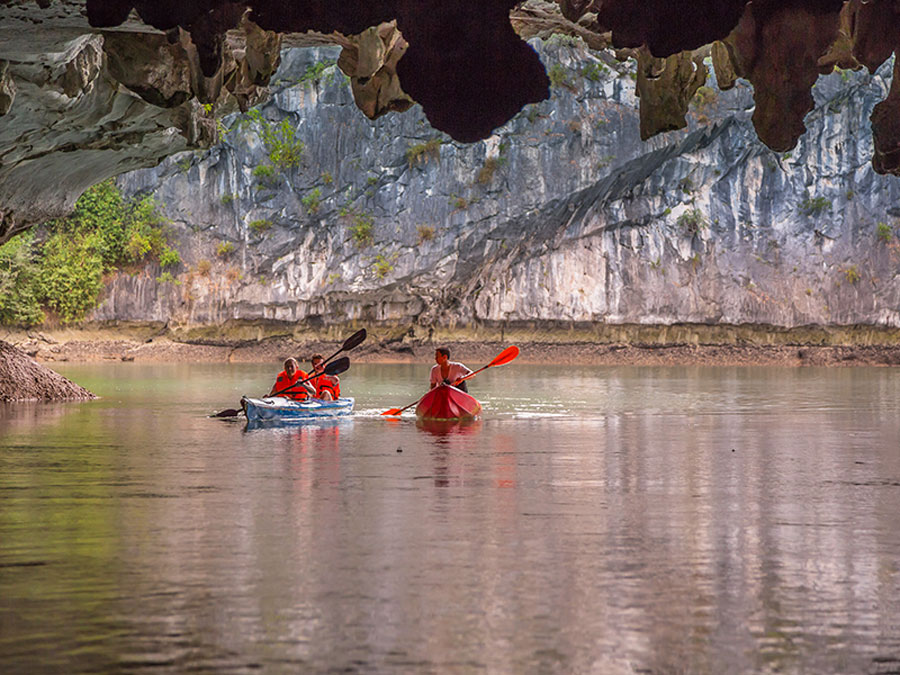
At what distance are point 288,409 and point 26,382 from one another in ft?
31.5

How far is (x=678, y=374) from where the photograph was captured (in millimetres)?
61031

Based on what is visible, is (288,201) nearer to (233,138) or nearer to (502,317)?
(233,138)

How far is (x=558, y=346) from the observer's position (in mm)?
79125

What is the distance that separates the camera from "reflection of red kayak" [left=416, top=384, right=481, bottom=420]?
26.9m

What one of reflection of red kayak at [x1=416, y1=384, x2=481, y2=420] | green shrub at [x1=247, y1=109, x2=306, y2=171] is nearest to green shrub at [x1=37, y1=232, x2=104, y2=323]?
green shrub at [x1=247, y1=109, x2=306, y2=171]

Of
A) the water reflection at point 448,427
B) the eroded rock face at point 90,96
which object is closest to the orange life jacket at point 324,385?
the water reflection at point 448,427

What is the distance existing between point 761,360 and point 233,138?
36.5 meters

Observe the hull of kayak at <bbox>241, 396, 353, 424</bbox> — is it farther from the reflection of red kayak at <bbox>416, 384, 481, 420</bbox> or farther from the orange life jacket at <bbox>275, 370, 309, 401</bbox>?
the reflection of red kayak at <bbox>416, 384, 481, 420</bbox>

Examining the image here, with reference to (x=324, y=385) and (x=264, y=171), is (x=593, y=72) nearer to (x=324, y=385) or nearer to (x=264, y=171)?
(x=264, y=171)

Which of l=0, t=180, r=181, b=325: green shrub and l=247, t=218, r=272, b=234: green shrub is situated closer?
l=0, t=180, r=181, b=325: green shrub

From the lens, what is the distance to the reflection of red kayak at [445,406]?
88.4 feet

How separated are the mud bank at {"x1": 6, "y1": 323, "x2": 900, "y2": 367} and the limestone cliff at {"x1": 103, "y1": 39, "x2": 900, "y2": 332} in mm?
775

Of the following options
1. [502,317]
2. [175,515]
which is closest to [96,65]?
[175,515]

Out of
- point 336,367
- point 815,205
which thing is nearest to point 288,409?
point 336,367
